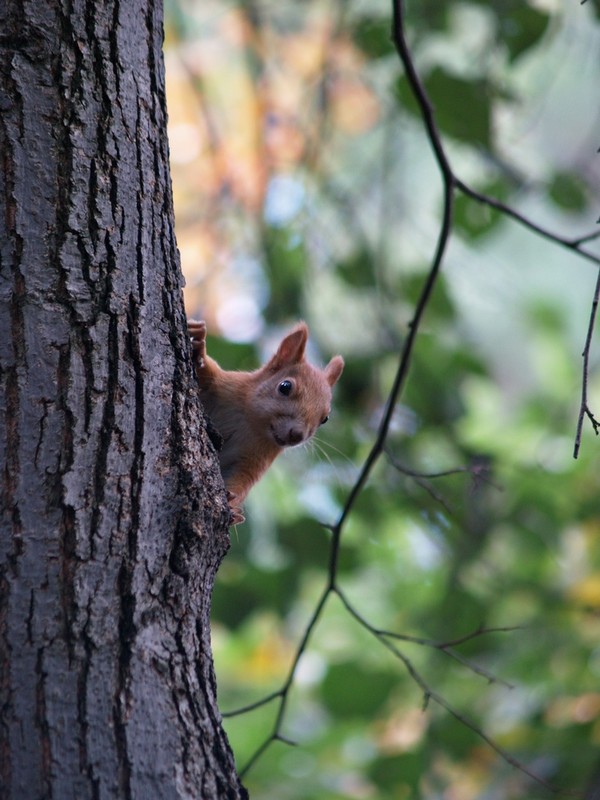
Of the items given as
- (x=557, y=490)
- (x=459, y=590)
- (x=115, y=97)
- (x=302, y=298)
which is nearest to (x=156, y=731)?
(x=115, y=97)

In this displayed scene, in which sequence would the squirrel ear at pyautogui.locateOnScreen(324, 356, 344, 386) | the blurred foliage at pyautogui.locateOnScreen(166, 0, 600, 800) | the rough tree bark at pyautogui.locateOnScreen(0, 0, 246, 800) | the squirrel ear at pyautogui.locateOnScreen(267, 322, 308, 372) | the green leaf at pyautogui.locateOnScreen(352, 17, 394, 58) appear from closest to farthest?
the rough tree bark at pyautogui.locateOnScreen(0, 0, 246, 800) < the squirrel ear at pyautogui.locateOnScreen(267, 322, 308, 372) < the squirrel ear at pyautogui.locateOnScreen(324, 356, 344, 386) < the blurred foliage at pyautogui.locateOnScreen(166, 0, 600, 800) < the green leaf at pyautogui.locateOnScreen(352, 17, 394, 58)

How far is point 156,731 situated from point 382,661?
377 cm

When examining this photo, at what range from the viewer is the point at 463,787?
236 inches

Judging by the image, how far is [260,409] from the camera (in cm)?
297

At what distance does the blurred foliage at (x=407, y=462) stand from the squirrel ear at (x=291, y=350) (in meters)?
0.45

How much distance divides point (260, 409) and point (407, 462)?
1663mm

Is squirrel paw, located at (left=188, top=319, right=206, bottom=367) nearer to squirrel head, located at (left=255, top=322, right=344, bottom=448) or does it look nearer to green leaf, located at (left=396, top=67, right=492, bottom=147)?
squirrel head, located at (left=255, top=322, right=344, bottom=448)

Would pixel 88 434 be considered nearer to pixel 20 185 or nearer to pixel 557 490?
pixel 20 185

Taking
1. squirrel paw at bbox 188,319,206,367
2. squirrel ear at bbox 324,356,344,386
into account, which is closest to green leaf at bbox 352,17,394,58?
squirrel ear at bbox 324,356,344,386

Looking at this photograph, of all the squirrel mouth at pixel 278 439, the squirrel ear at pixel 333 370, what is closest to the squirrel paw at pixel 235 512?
the squirrel mouth at pixel 278 439

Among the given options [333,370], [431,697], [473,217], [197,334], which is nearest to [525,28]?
[473,217]

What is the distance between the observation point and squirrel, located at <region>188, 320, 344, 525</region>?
2.92 m

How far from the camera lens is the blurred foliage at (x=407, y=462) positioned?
3855 millimetres

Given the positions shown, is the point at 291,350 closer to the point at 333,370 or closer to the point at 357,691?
the point at 333,370
